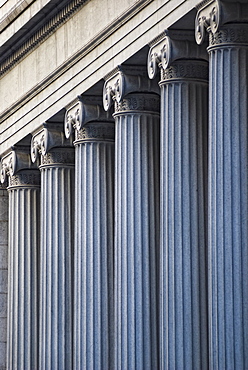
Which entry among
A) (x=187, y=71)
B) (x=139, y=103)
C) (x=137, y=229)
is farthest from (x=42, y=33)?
(x=187, y=71)

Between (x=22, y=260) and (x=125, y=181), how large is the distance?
612 inches

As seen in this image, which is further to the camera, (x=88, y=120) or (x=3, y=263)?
(x=3, y=263)

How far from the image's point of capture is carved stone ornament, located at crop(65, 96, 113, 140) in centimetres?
5472

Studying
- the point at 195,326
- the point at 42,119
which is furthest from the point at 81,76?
the point at 195,326

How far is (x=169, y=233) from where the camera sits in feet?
150

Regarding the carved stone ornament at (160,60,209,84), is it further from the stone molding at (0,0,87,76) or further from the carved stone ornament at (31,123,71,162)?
the carved stone ornament at (31,123,71,162)

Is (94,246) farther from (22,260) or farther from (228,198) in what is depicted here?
(228,198)

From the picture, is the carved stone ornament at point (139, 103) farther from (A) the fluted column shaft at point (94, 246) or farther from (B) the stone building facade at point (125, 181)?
(A) the fluted column shaft at point (94, 246)

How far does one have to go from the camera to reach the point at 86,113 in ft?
180

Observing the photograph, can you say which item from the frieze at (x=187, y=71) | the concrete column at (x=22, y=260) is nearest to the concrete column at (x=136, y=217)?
A: the frieze at (x=187, y=71)

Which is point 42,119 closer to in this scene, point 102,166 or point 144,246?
point 102,166

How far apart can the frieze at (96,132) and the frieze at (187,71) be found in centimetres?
974

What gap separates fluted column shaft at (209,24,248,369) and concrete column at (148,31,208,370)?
385 cm

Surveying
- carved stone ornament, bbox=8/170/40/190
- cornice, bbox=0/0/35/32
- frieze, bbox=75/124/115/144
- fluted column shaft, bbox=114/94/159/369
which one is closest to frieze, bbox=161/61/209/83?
fluted column shaft, bbox=114/94/159/369
